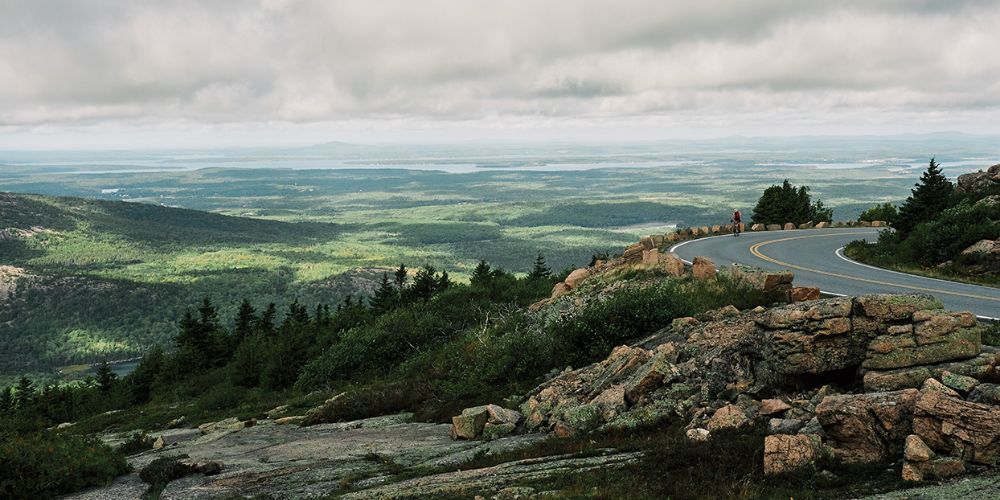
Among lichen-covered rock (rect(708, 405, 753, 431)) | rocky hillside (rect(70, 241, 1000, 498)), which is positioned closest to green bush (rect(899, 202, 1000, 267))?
rocky hillside (rect(70, 241, 1000, 498))

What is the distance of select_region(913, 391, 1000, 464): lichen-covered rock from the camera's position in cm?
854

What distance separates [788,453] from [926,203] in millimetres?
35424

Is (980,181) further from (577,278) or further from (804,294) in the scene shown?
(804,294)

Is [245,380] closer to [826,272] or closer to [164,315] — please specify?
[826,272]

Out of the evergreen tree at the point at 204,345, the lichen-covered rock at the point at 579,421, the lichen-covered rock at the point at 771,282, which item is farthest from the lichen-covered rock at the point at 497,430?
the evergreen tree at the point at 204,345

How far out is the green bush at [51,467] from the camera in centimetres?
1435

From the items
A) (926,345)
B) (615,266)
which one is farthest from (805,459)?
(615,266)

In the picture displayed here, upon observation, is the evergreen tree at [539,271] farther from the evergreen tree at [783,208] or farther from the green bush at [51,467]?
the green bush at [51,467]

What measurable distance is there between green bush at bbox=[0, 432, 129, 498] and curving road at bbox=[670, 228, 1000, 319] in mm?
24166

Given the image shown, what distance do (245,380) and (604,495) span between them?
1531 inches

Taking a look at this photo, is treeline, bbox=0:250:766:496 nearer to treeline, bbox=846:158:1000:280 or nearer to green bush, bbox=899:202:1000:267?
treeline, bbox=846:158:1000:280

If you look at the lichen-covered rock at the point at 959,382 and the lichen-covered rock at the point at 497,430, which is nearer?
the lichen-covered rock at the point at 959,382

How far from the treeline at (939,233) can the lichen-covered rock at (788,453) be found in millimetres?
22477

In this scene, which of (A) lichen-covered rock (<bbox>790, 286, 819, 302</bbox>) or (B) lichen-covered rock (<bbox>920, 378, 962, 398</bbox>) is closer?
(B) lichen-covered rock (<bbox>920, 378, 962, 398</bbox>)
